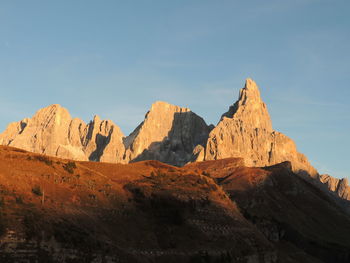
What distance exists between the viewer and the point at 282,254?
101125 mm

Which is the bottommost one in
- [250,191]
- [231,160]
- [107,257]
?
[107,257]

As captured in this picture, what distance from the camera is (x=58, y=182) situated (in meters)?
63.4

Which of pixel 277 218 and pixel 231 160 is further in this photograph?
pixel 231 160

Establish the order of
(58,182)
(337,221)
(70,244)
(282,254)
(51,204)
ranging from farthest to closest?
(337,221) < (282,254) < (58,182) < (51,204) < (70,244)

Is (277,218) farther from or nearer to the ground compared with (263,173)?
nearer to the ground

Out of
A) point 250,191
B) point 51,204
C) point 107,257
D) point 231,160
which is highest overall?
point 231,160

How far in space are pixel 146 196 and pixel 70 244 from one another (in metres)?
22.0

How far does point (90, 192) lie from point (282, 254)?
4922 centimetres

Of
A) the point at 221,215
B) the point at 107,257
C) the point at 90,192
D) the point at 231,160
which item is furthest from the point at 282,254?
the point at 231,160

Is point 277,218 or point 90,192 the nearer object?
point 90,192

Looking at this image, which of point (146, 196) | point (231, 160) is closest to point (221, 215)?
point (146, 196)

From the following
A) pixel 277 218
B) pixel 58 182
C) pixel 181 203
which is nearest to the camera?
pixel 58 182

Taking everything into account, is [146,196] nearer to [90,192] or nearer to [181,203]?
[181,203]

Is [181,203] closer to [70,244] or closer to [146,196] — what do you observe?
[146,196]
